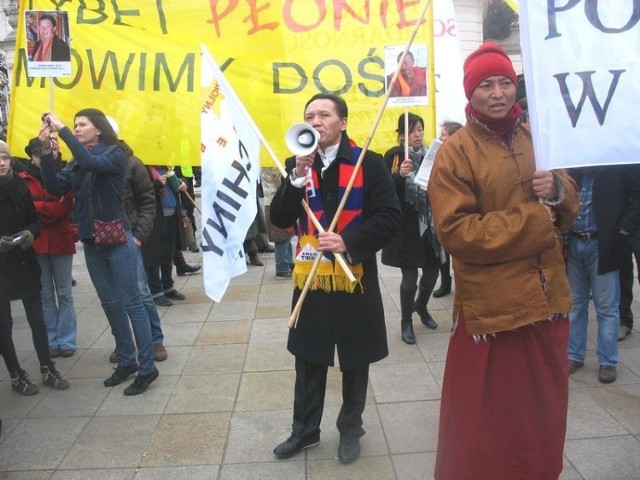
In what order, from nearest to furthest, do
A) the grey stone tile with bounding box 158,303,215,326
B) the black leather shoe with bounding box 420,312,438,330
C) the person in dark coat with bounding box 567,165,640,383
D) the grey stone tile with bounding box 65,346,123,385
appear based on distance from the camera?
the person in dark coat with bounding box 567,165,640,383, the grey stone tile with bounding box 65,346,123,385, the black leather shoe with bounding box 420,312,438,330, the grey stone tile with bounding box 158,303,215,326

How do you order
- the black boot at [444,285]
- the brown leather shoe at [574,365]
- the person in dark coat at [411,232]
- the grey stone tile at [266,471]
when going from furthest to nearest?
the black boot at [444,285], the person in dark coat at [411,232], the brown leather shoe at [574,365], the grey stone tile at [266,471]

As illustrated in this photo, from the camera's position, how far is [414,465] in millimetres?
3402

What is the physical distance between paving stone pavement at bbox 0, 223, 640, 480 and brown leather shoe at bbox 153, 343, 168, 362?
0.08 m

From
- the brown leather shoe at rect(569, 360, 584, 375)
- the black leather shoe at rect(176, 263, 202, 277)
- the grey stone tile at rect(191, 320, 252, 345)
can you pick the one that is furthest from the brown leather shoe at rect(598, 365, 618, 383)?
the black leather shoe at rect(176, 263, 202, 277)

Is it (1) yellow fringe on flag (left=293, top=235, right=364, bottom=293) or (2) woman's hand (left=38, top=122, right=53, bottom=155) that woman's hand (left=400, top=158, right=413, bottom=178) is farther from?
(2) woman's hand (left=38, top=122, right=53, bottom=155)

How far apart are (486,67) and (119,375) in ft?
11.4

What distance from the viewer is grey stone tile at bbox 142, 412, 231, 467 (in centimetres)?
353

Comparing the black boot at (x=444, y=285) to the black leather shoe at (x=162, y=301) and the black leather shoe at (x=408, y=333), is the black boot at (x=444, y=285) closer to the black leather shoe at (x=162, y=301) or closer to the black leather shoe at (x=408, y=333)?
the black leather shoe at (x=408, y=333)

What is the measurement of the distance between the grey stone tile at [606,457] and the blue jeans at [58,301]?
397 cm

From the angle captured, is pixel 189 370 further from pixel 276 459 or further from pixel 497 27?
pixel 497 27

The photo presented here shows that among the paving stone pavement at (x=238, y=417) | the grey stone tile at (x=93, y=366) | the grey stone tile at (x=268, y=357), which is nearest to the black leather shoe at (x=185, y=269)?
the paving stone pavement at (x=238, y=417)

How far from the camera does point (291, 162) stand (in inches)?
134

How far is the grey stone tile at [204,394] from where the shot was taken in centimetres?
421

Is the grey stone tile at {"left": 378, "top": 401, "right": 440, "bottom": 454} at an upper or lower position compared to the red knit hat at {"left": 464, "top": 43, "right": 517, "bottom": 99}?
lower
